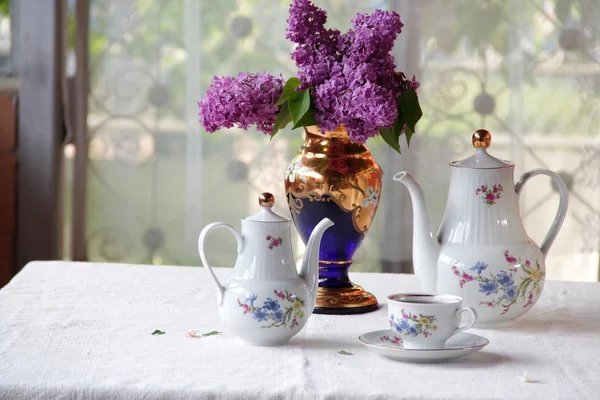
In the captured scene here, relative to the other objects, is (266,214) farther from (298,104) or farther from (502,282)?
(502,282)

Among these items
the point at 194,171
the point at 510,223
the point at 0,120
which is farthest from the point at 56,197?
the point at 510,223

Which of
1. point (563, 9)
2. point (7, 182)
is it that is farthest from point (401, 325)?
point (7, 182)

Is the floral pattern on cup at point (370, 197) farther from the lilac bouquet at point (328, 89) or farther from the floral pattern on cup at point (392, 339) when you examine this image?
the floral pattern on cup at point (392, 339)

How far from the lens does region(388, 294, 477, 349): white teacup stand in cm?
90

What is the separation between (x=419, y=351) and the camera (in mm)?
874

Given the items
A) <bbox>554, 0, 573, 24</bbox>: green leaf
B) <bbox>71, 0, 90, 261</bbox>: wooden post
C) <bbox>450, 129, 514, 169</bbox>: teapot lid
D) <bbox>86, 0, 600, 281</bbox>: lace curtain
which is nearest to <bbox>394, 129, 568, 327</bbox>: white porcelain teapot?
<bbox>450, 129, 514, 169</bbox>: teapot lid

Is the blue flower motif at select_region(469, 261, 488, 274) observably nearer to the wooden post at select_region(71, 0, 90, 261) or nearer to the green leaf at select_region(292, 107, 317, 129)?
the green leaf at select_region(292, 107, 317, 129)

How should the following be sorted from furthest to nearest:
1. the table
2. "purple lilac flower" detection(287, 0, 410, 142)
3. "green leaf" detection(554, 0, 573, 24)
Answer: "green leaf" detection(554, 0, 573, 24), "purple lilac flower" detection(287, 0, 410, 142), the table

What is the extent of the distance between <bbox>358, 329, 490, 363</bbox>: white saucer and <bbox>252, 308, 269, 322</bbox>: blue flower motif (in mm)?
118

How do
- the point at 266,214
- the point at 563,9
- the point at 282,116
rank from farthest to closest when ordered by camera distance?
the point at 563,9 → the point at 282,116 → the point at 266,214

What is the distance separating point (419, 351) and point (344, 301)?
274mm

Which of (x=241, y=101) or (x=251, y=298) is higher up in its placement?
(x=241, y=101)

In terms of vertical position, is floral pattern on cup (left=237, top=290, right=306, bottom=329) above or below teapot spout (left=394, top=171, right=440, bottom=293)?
below

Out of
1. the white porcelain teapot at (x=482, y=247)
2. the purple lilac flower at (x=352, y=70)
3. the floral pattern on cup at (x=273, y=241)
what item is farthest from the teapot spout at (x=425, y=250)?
the floral pattern on cup at (x=273, y=241)
